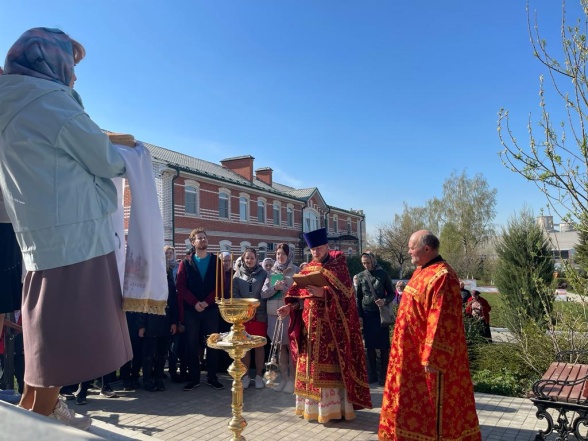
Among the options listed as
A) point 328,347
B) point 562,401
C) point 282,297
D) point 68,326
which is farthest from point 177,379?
point 68,326

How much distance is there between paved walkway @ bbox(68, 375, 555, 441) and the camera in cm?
484

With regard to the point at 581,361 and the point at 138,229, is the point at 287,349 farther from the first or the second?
the point at 138,229

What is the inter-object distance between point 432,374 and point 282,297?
342 cm

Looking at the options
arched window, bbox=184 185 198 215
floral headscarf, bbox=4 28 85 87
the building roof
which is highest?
the building roof

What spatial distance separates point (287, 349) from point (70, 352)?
544 cm

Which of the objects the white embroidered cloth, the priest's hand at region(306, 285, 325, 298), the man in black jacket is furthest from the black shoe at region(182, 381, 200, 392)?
the white embroidered cloth

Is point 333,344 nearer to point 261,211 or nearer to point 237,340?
point 237,340

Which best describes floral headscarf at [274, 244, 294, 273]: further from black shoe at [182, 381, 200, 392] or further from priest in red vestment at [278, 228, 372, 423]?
black shoe at [182, 381, 200, 392]

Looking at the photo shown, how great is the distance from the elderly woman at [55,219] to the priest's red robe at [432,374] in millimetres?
2738

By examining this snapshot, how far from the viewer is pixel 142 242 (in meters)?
2.28

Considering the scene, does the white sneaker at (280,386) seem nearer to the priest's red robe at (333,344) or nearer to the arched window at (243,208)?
the priest's red robe at (333,344)

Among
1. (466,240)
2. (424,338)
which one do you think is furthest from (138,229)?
(466,240)

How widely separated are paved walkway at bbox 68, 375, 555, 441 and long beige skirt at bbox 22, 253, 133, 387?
2.95m

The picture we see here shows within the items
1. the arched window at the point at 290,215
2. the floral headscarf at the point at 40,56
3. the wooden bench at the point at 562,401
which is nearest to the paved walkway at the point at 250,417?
the wooden bench at the point at 562,401
